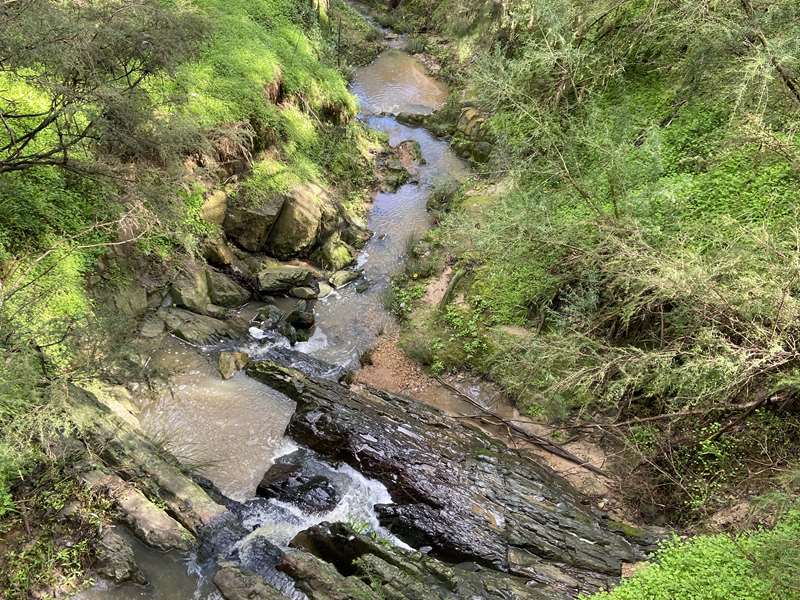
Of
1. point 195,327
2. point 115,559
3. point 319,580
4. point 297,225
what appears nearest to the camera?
point 115,559

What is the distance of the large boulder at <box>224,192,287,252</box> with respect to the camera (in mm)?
12000

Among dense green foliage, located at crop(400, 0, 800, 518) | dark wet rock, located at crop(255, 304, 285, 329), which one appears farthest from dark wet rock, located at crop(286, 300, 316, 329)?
dense green foliage, located at crop(400, 0, 800, 518)

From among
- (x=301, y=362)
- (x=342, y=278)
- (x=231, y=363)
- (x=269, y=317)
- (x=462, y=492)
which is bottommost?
(x=462, y=492)

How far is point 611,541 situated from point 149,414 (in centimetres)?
748

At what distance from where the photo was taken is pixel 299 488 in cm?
752

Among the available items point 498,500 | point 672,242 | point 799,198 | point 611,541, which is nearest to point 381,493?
point 498,500

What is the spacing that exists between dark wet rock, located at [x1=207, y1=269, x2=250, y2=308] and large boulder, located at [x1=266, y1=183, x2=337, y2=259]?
5.27 ft

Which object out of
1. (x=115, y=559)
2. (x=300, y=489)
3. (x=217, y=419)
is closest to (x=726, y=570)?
(x=300, y=489)

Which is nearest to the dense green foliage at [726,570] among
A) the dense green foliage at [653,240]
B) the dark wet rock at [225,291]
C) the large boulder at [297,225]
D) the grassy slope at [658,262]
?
the grassy slope at [658,262]

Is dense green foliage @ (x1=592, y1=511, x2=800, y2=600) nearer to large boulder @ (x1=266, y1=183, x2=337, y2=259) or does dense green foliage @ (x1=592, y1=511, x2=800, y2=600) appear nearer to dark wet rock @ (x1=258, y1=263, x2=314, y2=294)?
dark wet rock @ (x1=258, y1=263, x2=314, y2=294)

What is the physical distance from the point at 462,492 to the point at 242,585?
10.7 ft

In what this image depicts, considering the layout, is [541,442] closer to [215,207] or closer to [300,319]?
[300,319]

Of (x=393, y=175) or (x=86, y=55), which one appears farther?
(x=393, y=175)

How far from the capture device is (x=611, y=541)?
6766 millimetres
